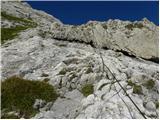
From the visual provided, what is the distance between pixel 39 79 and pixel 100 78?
4253 mm

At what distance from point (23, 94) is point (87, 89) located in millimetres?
4133

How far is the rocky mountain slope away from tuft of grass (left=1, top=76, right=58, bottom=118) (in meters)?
0.53

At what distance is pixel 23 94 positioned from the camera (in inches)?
685

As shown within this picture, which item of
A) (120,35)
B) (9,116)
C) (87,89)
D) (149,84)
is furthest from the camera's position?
(120,35)

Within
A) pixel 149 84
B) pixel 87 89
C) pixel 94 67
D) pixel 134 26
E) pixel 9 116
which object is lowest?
pixel 9 116

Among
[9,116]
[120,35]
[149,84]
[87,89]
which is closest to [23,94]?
[9,116]

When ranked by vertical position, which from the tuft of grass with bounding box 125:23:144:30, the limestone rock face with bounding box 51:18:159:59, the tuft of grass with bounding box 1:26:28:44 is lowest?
the tuft of grass with bounding box 1:26:28:44

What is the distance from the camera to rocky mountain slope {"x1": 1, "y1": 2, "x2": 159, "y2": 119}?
54.3 ft

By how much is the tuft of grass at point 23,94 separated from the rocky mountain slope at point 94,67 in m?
0.53

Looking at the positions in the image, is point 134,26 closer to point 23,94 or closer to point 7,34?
point 23,94

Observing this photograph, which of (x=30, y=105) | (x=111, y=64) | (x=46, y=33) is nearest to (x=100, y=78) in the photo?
(x=111, y=64)

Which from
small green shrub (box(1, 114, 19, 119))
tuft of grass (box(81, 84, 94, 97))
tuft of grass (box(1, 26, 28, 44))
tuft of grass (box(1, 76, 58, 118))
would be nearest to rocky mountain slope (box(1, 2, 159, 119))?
tuft of grass (box(81, 84, 94, 97))

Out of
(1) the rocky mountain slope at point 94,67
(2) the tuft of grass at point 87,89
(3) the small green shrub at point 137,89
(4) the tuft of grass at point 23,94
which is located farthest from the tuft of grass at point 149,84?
(4) the tuft of grass at point 23,94

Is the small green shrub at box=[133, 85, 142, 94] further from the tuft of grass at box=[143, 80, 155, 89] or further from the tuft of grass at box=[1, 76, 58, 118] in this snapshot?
the tuft of grass at box=[1, 76, 58, 118]
